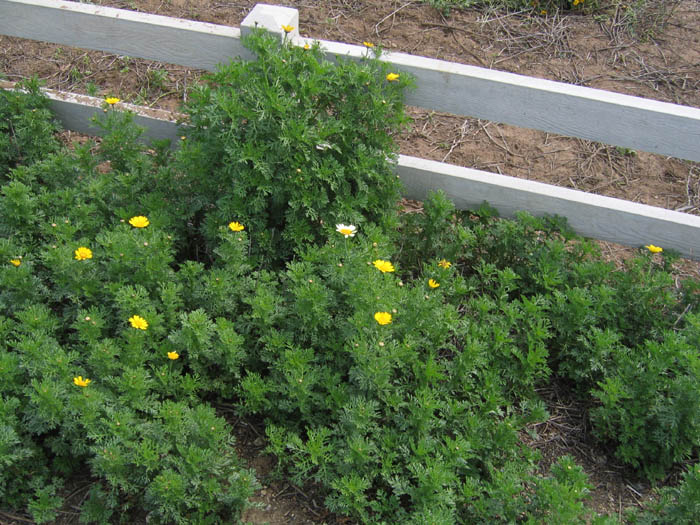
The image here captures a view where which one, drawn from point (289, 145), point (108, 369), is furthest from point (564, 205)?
point (108, 369)

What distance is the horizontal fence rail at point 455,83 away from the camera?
320 centimetres

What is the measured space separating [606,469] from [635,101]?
74.6 inches

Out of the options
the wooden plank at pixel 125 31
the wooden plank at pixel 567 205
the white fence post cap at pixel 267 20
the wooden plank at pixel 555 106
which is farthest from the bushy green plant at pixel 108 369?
the wooden plank at pixel 555 106

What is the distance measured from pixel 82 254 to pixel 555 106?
99.7 inches

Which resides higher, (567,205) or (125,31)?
(125,31)

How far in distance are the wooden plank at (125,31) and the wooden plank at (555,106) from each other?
Result: 70cm

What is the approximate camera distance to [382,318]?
8.52 ft

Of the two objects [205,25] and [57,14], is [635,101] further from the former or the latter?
[57,14]

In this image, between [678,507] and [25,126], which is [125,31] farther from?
[678,507]

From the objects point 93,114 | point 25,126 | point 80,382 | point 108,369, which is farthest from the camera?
point 93,114

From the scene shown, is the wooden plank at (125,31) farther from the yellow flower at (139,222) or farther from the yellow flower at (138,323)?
the yellow flower at (138,323)

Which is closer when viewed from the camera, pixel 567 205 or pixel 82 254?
pixel 82 254

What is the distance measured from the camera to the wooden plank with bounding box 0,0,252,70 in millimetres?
3496

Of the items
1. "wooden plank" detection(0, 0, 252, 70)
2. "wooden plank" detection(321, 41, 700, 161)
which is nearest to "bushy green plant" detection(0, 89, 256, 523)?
"wooden plank" detection(0, 0, 252, 70)
